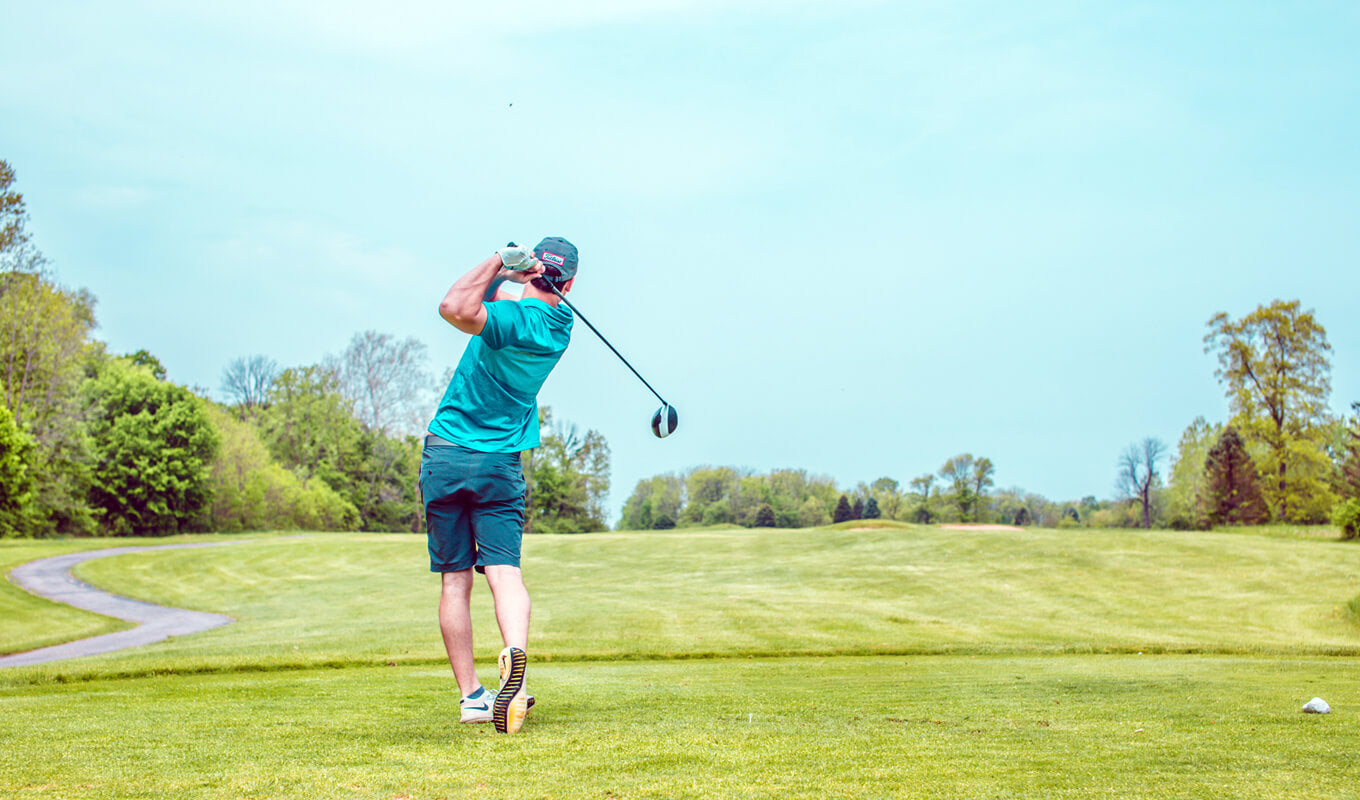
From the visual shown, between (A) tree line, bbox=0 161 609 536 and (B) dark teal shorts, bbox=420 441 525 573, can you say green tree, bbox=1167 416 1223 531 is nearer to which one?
(A) tree line, bbox=0 161 609 536

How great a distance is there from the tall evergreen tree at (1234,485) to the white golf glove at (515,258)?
4726cm

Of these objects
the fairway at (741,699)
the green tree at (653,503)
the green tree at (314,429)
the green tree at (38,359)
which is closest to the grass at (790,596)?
the fairway at (741,699)

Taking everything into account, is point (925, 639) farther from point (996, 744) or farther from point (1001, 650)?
point (996, 744)

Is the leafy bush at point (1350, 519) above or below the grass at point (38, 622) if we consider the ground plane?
above

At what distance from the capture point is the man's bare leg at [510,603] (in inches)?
156

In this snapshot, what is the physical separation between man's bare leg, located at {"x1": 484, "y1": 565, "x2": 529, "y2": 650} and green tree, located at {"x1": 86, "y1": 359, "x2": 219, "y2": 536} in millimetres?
44206

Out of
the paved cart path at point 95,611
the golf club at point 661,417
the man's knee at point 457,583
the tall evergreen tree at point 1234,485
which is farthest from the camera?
the tall evergreen tree at point 1234,485

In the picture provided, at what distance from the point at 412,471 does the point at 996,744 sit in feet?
204

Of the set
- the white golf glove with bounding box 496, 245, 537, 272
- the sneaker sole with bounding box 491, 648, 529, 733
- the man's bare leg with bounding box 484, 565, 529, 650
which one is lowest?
the sneaker sole with bounding box 491, 648, 529, 733

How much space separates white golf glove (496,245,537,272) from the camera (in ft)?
13.6

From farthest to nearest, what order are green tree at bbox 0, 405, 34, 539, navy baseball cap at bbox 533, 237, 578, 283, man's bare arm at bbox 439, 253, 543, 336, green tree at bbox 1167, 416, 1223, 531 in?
green tree at bbox 1167, 416, 1223, 531
green tree at bbox 0, 405, 34, 539
navy baseball cap at bbox 533, 237, 578, 283
man's bare arm at bbox 439, 253, 543, 336

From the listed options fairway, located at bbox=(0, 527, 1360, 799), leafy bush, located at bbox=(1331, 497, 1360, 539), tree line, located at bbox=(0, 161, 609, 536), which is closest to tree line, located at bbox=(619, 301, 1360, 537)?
leafy bush, located at bbox=(1331, 497, 1360, 539)

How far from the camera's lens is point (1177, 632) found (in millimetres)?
13750

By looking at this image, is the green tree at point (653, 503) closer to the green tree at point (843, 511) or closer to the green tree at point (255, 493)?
the green tree at point (843, 511)
